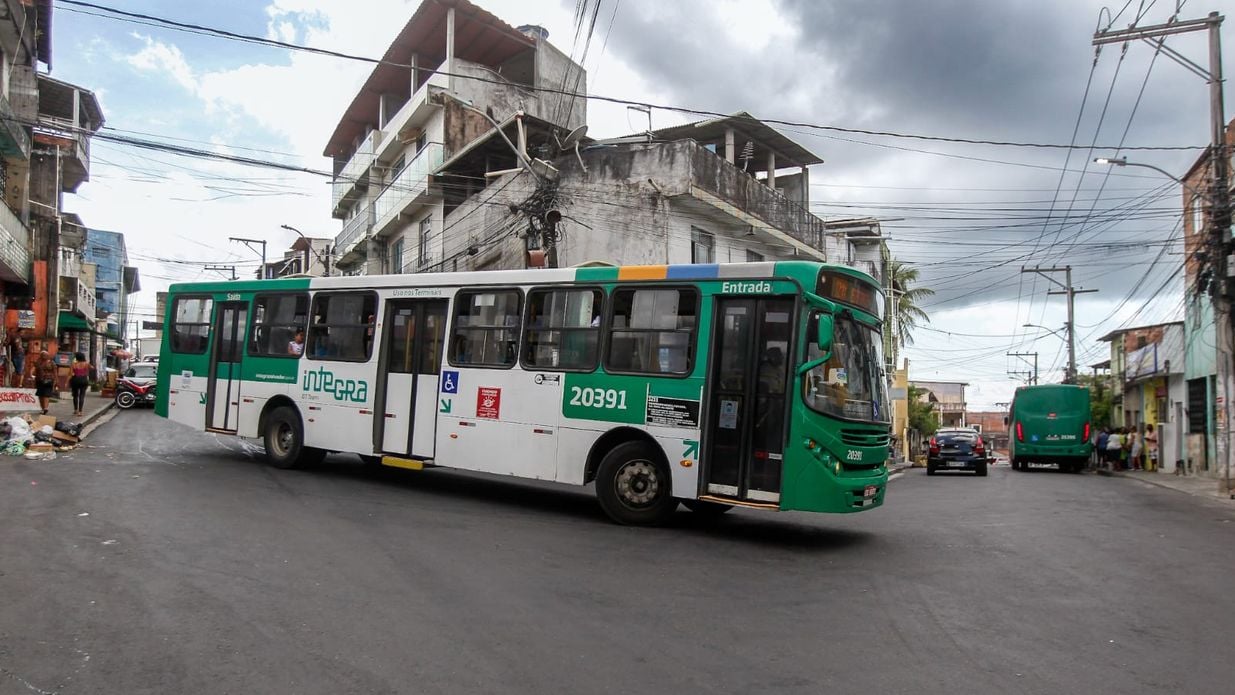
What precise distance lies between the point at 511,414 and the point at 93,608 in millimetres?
5433

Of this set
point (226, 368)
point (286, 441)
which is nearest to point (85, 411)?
point (226, 368)

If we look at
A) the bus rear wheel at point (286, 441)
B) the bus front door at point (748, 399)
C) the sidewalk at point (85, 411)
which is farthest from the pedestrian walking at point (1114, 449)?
the sidewalk at point (85, 411)

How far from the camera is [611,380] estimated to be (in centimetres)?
948

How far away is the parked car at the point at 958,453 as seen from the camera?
24.6 m

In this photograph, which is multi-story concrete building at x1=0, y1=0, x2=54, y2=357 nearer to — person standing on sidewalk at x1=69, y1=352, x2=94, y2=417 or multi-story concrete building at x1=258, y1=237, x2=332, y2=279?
person standing on sidewalk at x1=69, y1=352, x2=94, y2=417

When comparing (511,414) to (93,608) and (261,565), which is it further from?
(93,608)

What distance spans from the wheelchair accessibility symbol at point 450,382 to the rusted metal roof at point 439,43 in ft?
59.7

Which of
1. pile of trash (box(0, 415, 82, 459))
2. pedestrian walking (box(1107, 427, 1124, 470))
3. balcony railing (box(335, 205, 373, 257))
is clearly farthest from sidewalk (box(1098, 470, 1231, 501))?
balcony railing (box(335, 205, 373, 257))

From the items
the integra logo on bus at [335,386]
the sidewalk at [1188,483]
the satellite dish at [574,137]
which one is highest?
the satellite dish at [574,137]

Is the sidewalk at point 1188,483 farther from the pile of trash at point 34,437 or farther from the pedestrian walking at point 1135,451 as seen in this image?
the pile of trash at point 34,437

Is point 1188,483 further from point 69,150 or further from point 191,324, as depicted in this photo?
point 69,150

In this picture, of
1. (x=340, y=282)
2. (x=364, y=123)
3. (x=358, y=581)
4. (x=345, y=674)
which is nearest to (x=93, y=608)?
(x=358, y=581)

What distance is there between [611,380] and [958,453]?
18.5 meters

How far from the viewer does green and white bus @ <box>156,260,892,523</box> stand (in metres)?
8.52
